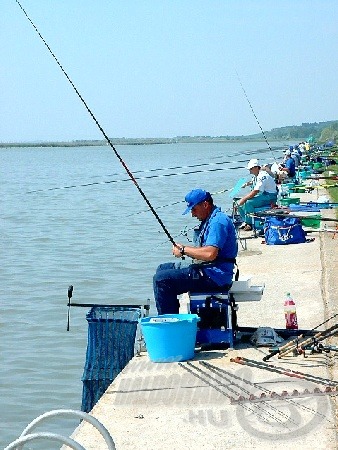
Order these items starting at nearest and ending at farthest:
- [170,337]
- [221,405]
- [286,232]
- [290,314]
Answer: [221,405]
[170,337]
[290,314]
[286,232]

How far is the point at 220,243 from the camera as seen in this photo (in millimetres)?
7039

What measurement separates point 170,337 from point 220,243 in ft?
2.65

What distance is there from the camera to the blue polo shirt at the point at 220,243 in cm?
706

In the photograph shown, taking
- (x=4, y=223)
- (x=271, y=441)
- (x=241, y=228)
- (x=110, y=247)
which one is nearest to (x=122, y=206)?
(x=4, y=223)

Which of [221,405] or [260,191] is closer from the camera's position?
[221,405]

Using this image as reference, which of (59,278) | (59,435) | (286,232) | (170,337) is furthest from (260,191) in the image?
(59,435)

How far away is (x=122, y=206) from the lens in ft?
107

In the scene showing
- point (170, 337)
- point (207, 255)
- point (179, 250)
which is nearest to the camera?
point (170, 337)

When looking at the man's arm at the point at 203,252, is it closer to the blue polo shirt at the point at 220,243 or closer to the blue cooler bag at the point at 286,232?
the blue polo shirt at the point at 220,243

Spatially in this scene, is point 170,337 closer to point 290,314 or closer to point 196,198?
point 196,198

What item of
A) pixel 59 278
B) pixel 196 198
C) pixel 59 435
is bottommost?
pixel 59 278

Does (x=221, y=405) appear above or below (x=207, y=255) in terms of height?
below

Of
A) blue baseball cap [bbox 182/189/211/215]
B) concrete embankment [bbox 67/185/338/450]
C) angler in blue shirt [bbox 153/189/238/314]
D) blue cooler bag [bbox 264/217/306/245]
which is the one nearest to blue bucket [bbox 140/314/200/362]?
concrete embankment [bbox 67/185/338/450]

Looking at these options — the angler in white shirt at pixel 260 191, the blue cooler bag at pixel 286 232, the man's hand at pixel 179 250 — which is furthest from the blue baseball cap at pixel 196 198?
the angler in white shirt at pixel 260 191
